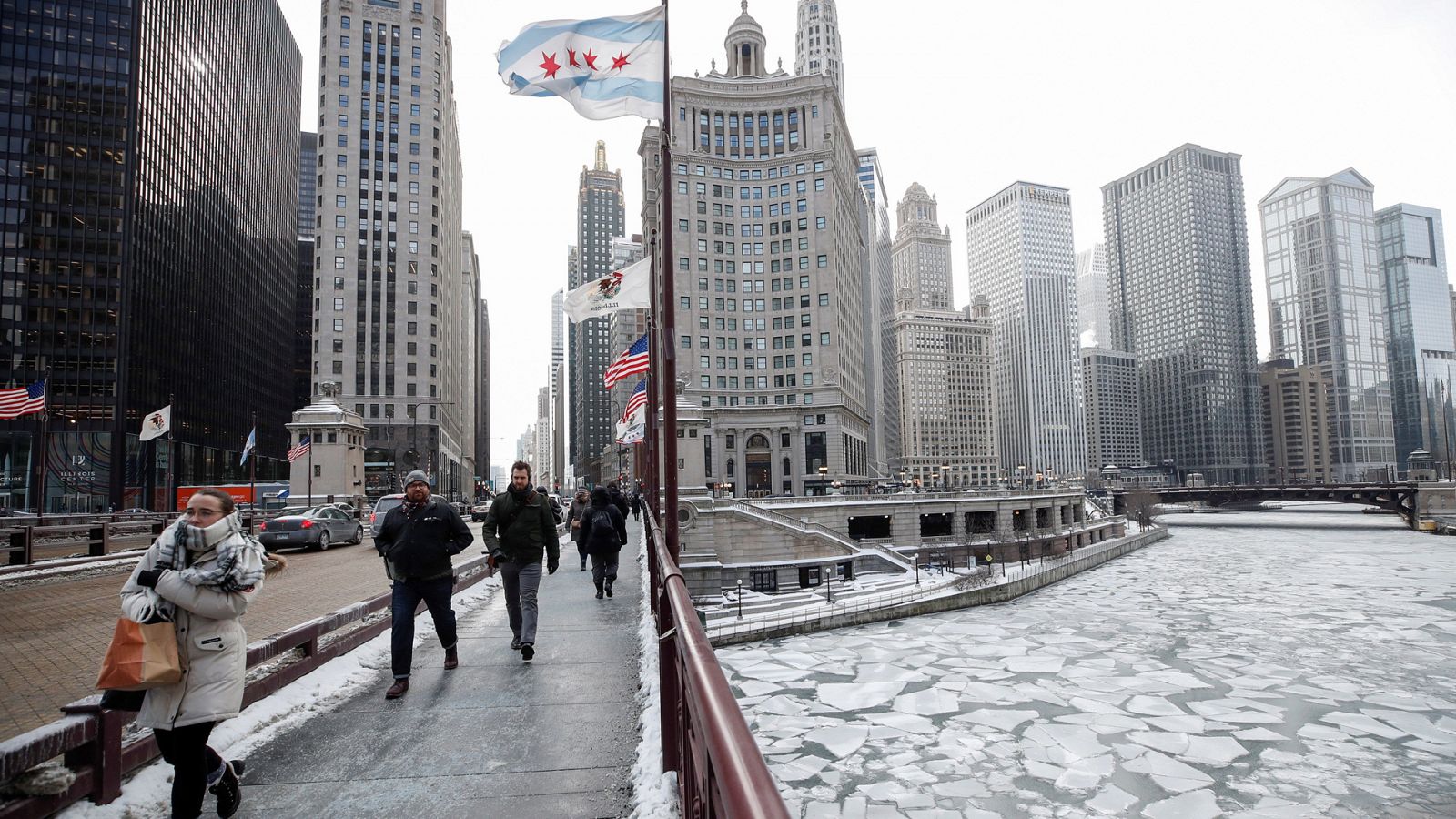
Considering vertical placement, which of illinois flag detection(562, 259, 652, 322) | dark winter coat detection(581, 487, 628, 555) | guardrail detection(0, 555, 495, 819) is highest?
illinois flag detection(562, 259, 652, 322)

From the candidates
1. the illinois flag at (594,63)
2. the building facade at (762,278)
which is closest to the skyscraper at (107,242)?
the building facade at (762,278)

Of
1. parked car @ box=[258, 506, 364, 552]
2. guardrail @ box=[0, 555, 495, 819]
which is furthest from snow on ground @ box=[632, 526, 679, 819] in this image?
parked car @ box=[258, 506, 364, 552]

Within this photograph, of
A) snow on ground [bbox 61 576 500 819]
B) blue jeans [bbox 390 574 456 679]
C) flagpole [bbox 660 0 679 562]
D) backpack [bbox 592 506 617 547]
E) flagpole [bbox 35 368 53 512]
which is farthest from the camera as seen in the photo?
flagpole [bbox 35 368 53 512]

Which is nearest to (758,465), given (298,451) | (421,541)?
(298,451)

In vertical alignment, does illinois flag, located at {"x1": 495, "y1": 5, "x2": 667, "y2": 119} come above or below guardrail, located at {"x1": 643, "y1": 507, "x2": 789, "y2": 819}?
above

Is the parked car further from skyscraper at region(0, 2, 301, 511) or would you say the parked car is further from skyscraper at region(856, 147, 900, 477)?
skyscraper at region(856, 147, 900, 477)

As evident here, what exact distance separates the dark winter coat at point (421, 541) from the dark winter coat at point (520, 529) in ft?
3.82

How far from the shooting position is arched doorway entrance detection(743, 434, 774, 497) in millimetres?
90688

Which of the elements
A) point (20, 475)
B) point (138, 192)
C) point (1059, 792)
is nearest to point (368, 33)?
point (138, 192)

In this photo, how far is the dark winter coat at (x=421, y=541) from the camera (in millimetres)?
7730

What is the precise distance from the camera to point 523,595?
30.6 feet

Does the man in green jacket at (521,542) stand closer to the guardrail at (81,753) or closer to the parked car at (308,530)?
the guardrail at (81,753)

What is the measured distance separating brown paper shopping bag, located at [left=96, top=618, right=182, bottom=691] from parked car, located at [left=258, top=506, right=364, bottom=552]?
21.5 metres

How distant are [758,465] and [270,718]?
85.1 metres
